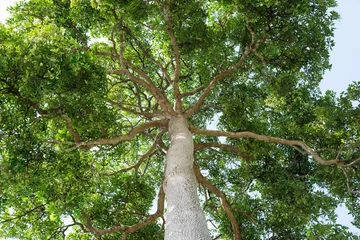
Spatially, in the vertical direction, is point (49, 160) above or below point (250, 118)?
below

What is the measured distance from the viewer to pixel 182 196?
6.12m

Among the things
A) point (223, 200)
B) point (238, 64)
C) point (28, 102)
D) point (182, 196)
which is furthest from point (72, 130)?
point (238, 64)

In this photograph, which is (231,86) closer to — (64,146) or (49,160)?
(64,146)

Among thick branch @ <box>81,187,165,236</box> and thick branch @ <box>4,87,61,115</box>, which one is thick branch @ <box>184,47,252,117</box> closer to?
thick branch @ <box>81,187,165,236</box>

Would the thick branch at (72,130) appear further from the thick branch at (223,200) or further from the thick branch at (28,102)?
the thick branch at (223,200)

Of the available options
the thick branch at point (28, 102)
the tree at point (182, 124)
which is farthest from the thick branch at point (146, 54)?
the thick branch at point (28, 102)

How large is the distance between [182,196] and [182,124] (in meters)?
3.27

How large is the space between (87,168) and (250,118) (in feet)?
16.3

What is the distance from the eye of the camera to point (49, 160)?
7.55m

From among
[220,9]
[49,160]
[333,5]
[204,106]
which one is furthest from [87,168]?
[333,5]

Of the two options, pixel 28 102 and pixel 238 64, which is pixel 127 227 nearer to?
pixel 28 102

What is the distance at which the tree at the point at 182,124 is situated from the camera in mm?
6875

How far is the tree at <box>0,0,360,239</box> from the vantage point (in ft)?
22.6

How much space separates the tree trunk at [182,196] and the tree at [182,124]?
3 centimetres
